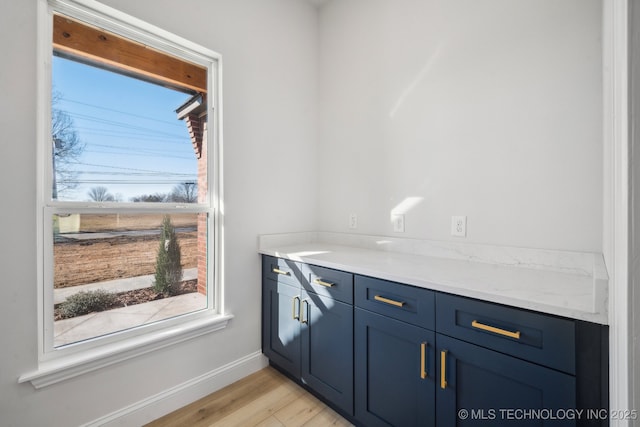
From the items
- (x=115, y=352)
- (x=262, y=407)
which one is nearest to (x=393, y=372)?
(x=262, y=407)

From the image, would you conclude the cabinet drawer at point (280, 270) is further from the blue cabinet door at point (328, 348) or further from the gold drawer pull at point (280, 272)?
the blue cabinet door at point (328, 348)

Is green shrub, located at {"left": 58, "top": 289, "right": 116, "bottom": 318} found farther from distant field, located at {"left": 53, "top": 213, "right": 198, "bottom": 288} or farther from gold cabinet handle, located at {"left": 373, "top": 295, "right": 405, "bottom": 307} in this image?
gold cabinet handle, located at {"left": 373, "top": 295, "right": 405, "bottom": 307}

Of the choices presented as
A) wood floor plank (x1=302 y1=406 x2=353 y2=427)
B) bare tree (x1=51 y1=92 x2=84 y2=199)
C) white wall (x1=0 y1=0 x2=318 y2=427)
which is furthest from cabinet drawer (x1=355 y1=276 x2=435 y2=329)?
bare tree (x1=51 y1=92 x2=84 y2=199)

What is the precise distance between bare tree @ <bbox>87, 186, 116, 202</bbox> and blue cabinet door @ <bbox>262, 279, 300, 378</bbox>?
1.11 meters

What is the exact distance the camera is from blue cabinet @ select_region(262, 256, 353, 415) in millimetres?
1561

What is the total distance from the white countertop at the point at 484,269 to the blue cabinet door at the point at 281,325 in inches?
10.4

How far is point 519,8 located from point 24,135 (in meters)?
2.48

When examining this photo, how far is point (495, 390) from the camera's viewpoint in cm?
104

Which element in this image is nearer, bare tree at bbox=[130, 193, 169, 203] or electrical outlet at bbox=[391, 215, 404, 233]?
bare tree at bbox=[130, 193, 169, 203]

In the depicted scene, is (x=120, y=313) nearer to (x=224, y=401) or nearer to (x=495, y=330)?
(x=224, y=401)

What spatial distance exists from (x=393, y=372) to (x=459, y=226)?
35.4 inches

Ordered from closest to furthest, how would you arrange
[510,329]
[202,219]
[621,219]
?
1. [621,219]
2. [510,329]
3. [202,219]

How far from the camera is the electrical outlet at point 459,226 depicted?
166 centimetres

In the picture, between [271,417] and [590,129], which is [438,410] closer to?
[271,417]
